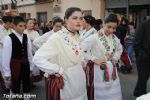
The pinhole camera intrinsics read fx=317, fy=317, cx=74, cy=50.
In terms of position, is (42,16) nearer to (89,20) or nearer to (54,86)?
(89,20)

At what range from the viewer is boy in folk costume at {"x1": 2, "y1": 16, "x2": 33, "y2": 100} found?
5215 mm

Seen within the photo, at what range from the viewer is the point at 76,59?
3812mm

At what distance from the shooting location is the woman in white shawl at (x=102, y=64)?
4.63 meters

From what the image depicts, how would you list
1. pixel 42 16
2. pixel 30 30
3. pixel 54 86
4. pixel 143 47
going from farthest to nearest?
pixel 42 16 → pixel 30 30 → pixel 143 47 → pixel 54 86

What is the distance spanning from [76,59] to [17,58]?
5.99 ft

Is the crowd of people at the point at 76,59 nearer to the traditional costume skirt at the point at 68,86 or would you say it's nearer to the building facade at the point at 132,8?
the traditional costume skirt at the point at 68,86

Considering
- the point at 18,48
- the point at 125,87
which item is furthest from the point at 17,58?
the point at 125,87

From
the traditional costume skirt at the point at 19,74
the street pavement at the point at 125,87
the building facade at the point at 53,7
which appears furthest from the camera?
the building facade at the point at 53,7

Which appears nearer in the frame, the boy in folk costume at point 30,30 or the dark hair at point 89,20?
the dark hair at point 89,20

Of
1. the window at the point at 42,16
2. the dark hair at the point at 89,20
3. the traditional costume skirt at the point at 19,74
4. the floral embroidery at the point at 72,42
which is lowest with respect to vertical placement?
the traditional costume skirt at the point at 19,74

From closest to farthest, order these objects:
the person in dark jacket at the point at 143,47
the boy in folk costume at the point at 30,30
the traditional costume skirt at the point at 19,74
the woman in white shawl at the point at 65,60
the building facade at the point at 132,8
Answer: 1. the woman in white shawl at the point at 65,60
2. the traditional costume skirt at the point at 19,74
3. the person in dark jacket at the point at 143,47
4. the boy in folk costume at the point at 30,30
5. the building facade at the point at 132,8

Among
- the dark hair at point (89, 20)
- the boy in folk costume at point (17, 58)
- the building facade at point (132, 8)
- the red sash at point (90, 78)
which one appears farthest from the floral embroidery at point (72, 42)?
the building facade at point (132, 8)

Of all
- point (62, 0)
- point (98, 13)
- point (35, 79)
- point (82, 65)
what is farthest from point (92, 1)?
point (82, 65)

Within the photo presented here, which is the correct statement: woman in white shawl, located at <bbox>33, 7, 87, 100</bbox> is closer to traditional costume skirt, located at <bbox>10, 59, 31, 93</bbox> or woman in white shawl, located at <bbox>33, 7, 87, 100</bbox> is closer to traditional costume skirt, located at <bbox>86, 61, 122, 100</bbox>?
traditional costume skirt, located at <bbox>86, 61, 122, 100</bbox>
